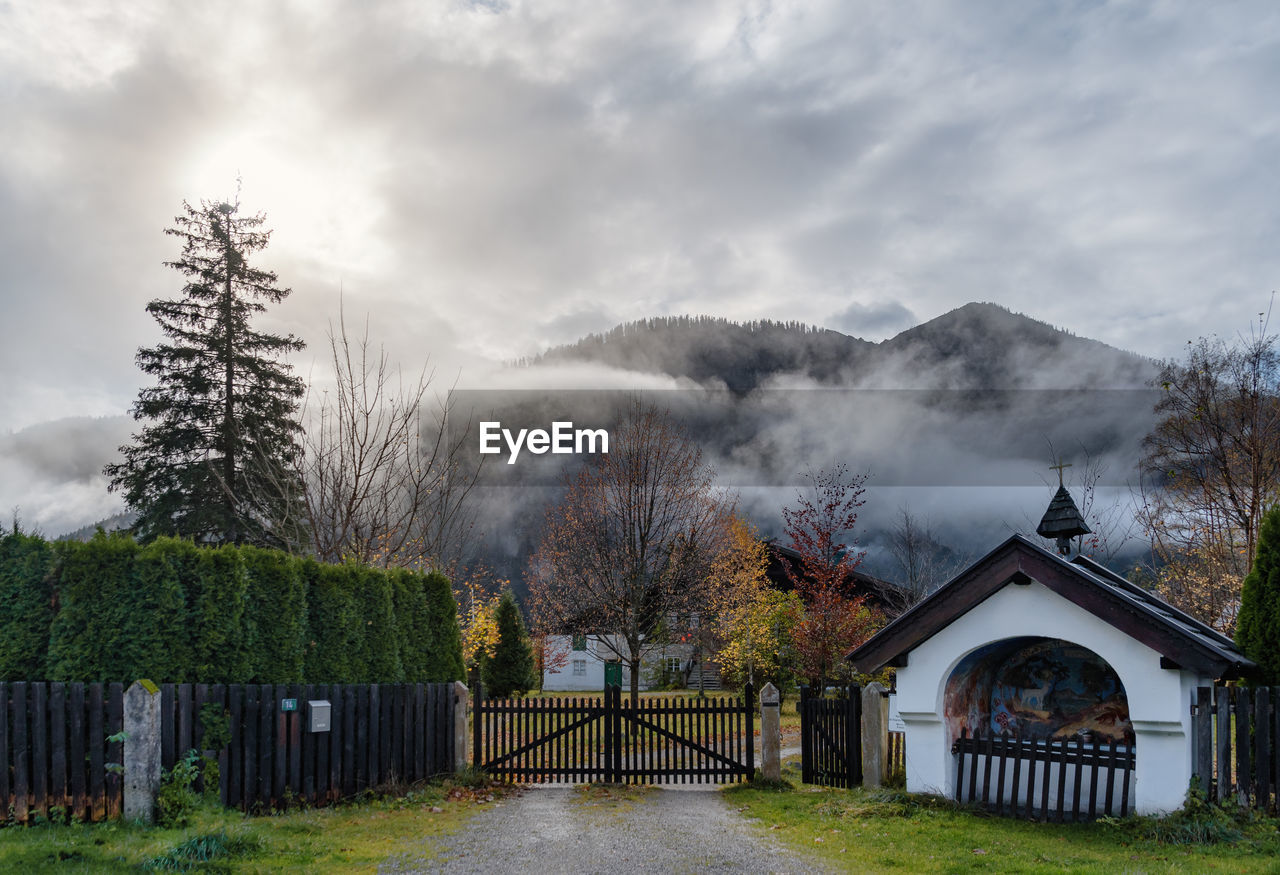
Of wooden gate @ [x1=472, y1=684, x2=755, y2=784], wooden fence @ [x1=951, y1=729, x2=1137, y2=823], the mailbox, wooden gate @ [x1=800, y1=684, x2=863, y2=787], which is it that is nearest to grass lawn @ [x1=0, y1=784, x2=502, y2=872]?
the mailbox

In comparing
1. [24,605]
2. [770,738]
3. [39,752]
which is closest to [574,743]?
[770,738]

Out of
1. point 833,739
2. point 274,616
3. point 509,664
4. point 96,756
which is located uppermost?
point 274,616

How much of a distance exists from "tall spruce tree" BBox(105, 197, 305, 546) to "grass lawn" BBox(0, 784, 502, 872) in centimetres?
1819

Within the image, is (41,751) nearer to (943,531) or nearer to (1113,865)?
(1113,865)

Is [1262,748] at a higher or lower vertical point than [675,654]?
higher

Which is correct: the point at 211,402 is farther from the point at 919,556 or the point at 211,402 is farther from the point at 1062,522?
the point at 919,556

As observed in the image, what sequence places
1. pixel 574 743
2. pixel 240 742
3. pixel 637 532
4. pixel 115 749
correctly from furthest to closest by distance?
1. pixel 637 532
2. pixel 574 743
3. pixel 240 742
4. pixel 115 749

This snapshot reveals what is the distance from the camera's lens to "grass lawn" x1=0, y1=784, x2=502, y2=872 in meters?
7.64

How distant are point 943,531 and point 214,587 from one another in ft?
202

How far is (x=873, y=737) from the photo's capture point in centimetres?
1407

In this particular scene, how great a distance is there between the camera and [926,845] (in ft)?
32.9

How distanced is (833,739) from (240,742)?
8649mm

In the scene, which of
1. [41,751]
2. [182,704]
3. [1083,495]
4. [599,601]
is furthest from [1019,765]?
[1083,495]

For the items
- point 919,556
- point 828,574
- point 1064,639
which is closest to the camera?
point 1064,639
